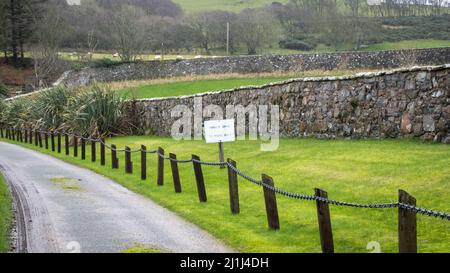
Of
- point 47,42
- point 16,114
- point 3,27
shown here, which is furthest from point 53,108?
point 3,27

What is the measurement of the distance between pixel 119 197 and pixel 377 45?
189 feet

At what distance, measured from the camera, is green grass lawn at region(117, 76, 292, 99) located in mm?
39219

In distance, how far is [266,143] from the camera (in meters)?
19.3

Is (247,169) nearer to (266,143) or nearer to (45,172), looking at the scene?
(266,143)

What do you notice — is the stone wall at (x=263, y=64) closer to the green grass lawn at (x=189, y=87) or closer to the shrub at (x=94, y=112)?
the shrub at (x=94, y=112)

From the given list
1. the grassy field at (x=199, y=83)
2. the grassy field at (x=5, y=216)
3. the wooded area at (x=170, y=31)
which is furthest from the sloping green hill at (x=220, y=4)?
the grassy field at (x=5, y=216)

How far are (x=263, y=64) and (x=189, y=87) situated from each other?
Result: 640cm

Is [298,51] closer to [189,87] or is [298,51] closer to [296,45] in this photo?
[296,45]

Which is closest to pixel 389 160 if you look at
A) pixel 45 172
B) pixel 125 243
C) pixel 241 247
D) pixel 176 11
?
pixel 241 247

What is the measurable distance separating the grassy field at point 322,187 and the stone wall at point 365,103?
1.74 feet

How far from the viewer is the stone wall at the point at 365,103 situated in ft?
47.6

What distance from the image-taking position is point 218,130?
48.6 ft

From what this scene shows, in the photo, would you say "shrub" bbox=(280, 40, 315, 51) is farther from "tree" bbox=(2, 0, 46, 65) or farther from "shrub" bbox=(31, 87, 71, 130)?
"shrub" bbox=(31, 87, 71, 130)
